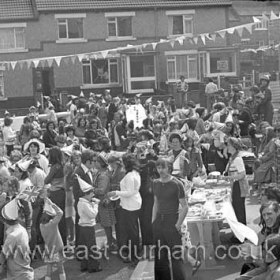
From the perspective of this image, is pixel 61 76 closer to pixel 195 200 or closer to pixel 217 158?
pixel 217 158

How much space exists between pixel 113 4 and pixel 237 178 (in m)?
28.5

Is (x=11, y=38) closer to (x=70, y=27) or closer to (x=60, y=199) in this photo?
(x=70, y=27)

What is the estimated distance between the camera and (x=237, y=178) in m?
10.0

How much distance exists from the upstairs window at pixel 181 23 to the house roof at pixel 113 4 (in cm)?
46

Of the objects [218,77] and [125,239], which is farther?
[218,77]

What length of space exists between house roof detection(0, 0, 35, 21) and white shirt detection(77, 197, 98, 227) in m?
27.8

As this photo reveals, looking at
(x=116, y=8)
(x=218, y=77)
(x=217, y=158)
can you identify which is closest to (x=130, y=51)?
(x=116, y=8)

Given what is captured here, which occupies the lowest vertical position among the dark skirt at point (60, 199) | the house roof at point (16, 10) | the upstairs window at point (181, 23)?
the dark skirt at point (60, 199)

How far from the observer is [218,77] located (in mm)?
36625

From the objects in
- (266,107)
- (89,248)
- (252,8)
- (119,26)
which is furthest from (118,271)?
(252,8)

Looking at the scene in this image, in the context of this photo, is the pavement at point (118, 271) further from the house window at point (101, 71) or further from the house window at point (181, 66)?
the house window at point (181, 66)

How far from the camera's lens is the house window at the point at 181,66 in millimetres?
37750

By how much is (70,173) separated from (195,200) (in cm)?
189

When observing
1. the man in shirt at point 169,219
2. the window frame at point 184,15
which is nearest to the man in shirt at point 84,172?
the man in shirt at point 169,219
